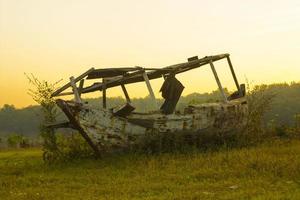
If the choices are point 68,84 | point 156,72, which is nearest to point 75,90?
point 68,84

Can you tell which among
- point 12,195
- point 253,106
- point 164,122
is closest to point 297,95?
point 253,106

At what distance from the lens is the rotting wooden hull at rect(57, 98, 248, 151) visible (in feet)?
53.2

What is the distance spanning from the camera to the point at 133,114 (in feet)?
55.3

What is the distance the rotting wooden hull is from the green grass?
0.70m

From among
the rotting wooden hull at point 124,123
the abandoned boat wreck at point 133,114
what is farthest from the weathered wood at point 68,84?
the rotting wooden hull at point 124,123

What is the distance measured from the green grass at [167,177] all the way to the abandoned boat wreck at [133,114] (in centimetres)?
87

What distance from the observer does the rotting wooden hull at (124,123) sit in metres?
16.2

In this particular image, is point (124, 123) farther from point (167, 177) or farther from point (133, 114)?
point (167, 177)

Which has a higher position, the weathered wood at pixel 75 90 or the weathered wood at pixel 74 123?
the weathered wood at pixel 75 90

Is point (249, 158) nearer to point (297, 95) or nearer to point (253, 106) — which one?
point (253, 106)

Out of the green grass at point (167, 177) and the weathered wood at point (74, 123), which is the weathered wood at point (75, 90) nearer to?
the weathered wood at point (74, 123)

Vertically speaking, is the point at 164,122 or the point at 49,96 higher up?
the point at 49,96

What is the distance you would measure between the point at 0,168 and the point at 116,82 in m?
4.63

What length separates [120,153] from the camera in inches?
661
